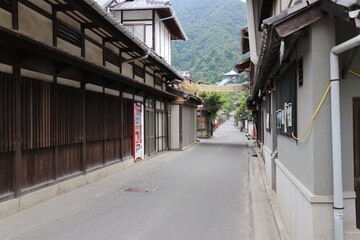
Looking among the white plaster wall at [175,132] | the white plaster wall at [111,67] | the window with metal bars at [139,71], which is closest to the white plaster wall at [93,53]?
the white plaster wall at [111,67]

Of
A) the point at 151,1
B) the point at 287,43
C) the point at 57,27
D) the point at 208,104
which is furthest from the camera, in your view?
the point at 208,104

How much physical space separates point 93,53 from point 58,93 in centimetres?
271

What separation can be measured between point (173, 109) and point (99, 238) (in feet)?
55.2

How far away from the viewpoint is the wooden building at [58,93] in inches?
243

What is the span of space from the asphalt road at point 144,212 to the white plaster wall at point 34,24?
155 inches

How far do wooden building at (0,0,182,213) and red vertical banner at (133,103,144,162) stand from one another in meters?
1.19

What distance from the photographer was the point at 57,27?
7.90 m

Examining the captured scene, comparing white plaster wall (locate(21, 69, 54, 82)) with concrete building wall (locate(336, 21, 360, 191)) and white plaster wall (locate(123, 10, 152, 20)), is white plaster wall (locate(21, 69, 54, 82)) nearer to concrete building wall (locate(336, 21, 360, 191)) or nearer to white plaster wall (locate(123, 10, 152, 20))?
concrete building wall (locate(336, 21, 360, 191))

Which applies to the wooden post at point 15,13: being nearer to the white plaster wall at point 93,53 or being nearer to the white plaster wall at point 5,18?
the white plaster wall at point 5,18

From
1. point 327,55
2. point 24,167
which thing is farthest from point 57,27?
point 327,55

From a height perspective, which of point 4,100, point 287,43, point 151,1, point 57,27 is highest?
point 151,1

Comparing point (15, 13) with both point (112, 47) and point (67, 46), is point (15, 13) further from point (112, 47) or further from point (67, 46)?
point (112, 47)

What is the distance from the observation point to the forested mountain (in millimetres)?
86688

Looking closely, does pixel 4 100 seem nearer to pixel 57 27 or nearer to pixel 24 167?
pixel 24 167
